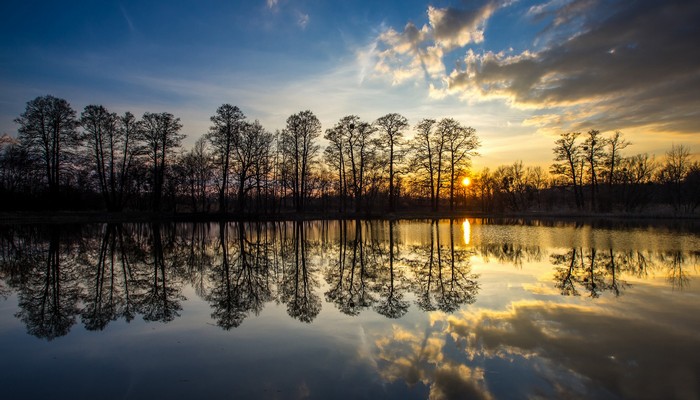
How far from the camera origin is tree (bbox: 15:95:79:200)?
125 ft

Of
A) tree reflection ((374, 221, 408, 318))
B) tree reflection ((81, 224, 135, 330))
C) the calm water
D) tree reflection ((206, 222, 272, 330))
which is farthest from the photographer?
tree reflection ((206, 222, 272, 330))

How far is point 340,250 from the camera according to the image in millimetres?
17016

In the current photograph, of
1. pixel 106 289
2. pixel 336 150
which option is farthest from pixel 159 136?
pixel 106 289

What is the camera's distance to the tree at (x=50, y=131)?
38.2 m

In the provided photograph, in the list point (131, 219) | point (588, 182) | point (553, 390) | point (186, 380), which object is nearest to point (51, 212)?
point (131, 219)

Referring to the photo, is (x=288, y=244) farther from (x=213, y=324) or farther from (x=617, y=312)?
(x=617, y=312)

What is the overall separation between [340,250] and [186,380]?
12.6 metres

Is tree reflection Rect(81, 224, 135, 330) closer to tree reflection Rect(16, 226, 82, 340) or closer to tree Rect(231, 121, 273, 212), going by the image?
tree reflection Rect(16, 226, 82, 340)

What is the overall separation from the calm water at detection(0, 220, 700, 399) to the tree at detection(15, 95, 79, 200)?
33512 millimetres

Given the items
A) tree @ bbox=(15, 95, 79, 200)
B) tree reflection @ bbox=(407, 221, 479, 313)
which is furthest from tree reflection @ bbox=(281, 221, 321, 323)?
tree @ bbox=(15, 95, 79, 200)

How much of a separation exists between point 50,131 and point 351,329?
4759 cm

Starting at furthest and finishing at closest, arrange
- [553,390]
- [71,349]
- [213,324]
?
[213,324]
[71,349]
[553,390]

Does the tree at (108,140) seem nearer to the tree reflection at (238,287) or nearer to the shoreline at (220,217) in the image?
the shoreline at (220,217)

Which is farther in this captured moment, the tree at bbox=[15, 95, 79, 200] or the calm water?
the tree at bbox=[15, 95, 79, 200]
